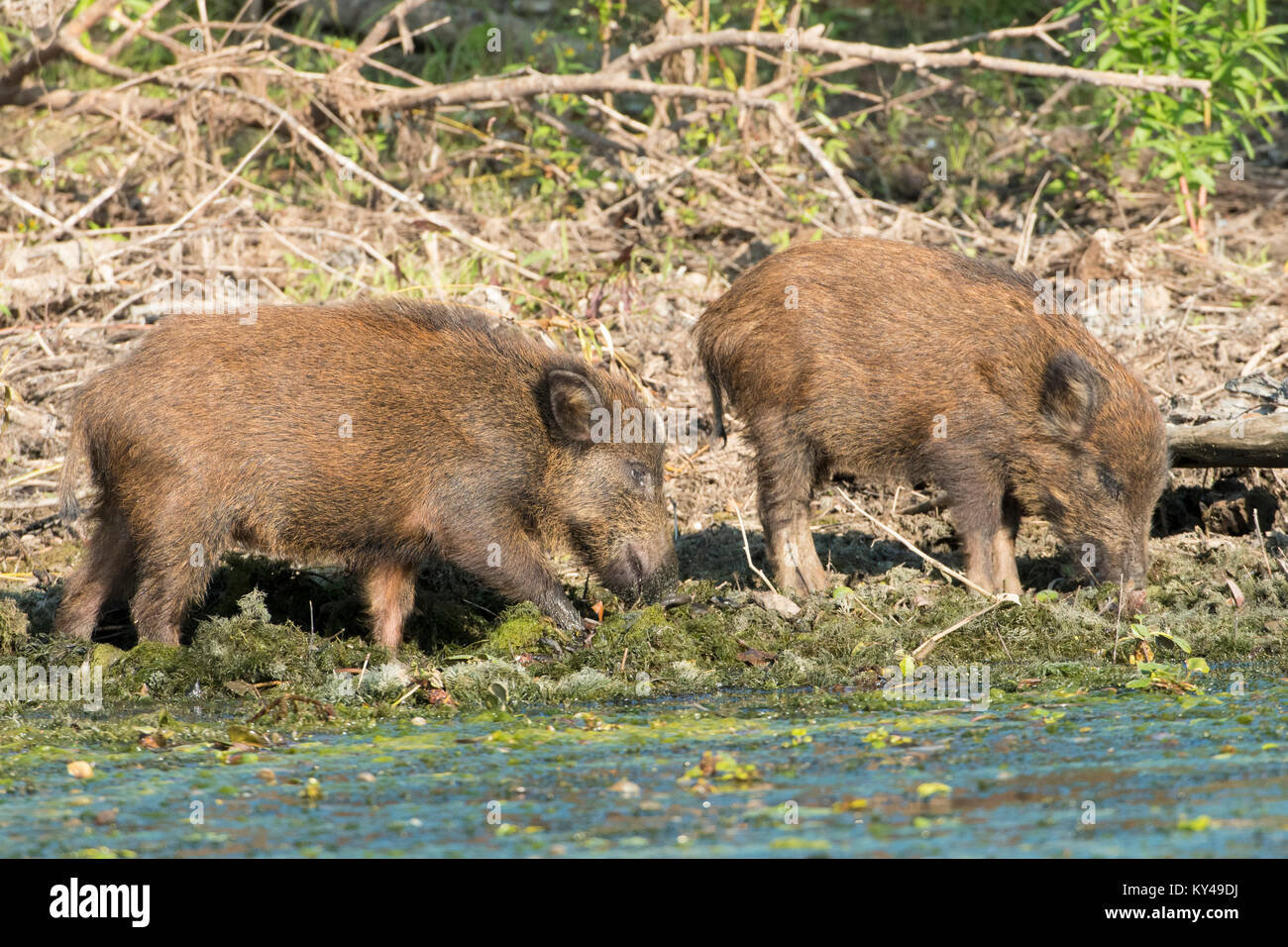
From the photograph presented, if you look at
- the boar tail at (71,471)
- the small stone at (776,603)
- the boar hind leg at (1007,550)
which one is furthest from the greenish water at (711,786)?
the boar hind leg at (1007,550)

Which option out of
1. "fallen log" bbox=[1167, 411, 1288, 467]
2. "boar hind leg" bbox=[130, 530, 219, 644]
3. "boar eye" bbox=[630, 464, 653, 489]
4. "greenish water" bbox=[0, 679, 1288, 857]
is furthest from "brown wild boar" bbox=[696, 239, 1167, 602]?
"boar hind leg" bbox=[130, 530, 219, 644]

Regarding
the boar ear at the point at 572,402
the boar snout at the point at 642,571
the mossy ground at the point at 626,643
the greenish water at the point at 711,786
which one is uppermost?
the boar ear at the point at 572,402

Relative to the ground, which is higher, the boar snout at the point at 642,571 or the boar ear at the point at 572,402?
the boar ear at the point at 572,402

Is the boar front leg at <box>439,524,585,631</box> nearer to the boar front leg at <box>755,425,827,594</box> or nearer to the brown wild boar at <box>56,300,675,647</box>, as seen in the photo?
the brown wild boar at <box>56,300,675,647</box>

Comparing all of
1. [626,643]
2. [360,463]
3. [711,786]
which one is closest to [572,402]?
[360,463]

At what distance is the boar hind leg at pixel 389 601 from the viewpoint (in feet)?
22.0

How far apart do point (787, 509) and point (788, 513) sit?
0.8 inches

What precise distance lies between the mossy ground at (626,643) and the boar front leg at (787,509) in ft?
1.04

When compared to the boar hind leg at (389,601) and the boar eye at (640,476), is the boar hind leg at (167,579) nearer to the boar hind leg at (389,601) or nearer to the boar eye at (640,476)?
the boar hind leg at (389,601)

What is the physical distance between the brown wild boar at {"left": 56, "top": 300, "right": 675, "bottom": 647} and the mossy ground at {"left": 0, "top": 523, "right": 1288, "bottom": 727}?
8.7 inches

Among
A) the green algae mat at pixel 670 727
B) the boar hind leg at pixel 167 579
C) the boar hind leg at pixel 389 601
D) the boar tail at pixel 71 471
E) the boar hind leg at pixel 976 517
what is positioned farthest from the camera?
the boar hind leg at pixel 976 517

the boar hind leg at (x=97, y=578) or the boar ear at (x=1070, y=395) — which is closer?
the boar hind leg at (x=97, y=578)

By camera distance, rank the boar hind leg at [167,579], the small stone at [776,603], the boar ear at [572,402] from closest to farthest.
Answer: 1. the boar hind leg at [167,579]
2. the boar ear at [572,402]
3. the small stone at [776,603]

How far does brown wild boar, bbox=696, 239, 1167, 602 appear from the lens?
7023mm
